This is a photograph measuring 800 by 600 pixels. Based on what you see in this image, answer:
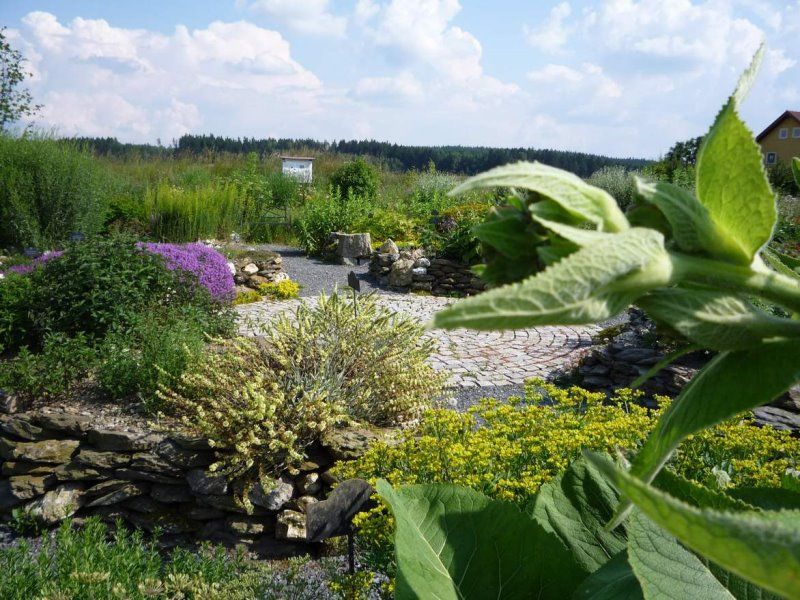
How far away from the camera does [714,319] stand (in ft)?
1.09

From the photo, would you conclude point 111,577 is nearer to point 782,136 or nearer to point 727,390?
point 727,390

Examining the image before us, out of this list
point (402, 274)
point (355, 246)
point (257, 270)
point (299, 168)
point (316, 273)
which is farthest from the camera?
point (299, 168)

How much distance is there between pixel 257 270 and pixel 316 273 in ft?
5.33

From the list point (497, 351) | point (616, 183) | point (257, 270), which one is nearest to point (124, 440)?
point (497, 351)

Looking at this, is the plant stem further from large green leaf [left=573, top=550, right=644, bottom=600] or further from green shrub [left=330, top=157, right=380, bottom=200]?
green shrub [left=330, top=157, right=380, bottom=200]

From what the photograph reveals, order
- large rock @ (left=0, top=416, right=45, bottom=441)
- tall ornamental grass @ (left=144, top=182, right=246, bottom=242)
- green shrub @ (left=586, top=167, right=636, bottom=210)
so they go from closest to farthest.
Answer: large rock @ (left=0, top=416, right=45, bottom=441) → tall ornamental grass @ (left=144, top=182, right=246, bottom=242) → green shrub @ (left=586, top=167, right=636, bottom=210)

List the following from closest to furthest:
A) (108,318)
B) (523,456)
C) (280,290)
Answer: (523,456), (108,318), (280,290)

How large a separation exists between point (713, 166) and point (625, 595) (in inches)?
18.6

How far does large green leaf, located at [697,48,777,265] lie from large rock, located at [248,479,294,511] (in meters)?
4.05

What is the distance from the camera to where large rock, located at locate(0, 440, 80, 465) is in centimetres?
461

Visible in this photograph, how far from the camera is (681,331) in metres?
0.32

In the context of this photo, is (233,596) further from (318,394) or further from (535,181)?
(535,181)

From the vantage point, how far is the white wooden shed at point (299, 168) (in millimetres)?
22250

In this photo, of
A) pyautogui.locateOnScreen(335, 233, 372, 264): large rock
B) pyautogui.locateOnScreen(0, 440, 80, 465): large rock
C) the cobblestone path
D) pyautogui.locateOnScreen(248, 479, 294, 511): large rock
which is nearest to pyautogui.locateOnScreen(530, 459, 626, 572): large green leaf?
pyautogui.locateOnScreen(248, 479, 294, 511): large rock
